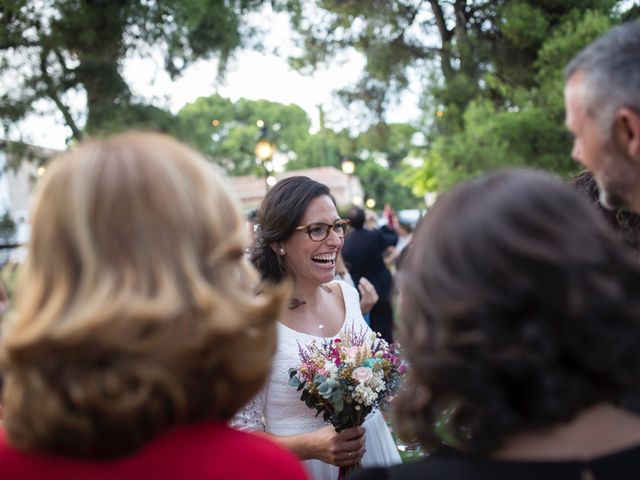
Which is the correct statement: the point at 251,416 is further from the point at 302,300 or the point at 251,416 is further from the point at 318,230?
the point at 318,230

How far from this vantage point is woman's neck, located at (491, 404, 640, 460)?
52.4 inches

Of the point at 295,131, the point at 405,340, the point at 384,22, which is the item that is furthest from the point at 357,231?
the point at 295,131

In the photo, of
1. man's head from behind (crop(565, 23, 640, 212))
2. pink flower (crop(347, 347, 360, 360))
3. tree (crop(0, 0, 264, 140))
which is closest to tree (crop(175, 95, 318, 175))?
tree (crop(0, 0, 264, 140))

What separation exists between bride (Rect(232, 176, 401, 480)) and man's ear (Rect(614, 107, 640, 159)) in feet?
5.79

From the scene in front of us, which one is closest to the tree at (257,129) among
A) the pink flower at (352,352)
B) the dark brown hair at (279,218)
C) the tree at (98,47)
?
the tree at (98,47)

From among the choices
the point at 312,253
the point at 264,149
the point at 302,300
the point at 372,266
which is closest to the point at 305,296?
the point at 302,300

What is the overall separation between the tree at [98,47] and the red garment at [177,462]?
42.7 ft

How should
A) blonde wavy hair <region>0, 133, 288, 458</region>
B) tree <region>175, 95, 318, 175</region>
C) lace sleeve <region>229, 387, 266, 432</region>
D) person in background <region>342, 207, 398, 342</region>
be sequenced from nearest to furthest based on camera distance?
1. blonde wavy hair <region>0, 133, 288, 458</region>
2. lace sleeve <region>229, 387, 266, 432</region>
3. person in background <region>342, 207, 398, 342</region>
4. tree <region>175, 95, 318, 175</region>

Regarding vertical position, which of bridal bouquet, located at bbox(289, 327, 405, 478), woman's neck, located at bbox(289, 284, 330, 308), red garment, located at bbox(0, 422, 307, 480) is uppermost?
woman's neck, located at bbox(289, 284, 330, 308)

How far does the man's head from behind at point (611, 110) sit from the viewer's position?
172 centimetres

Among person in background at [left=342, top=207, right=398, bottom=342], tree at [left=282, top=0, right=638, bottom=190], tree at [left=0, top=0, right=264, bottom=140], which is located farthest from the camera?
tree at [left=0, top=0, right=264, bottom=140]

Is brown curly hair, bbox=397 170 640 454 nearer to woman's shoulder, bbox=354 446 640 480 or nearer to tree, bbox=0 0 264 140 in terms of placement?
woman's shoulder, bbox=354 446 640 480

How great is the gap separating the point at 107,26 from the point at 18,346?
13.7 meters

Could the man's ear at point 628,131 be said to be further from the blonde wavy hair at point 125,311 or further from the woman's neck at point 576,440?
the blonde wavy hair at point 125,311
